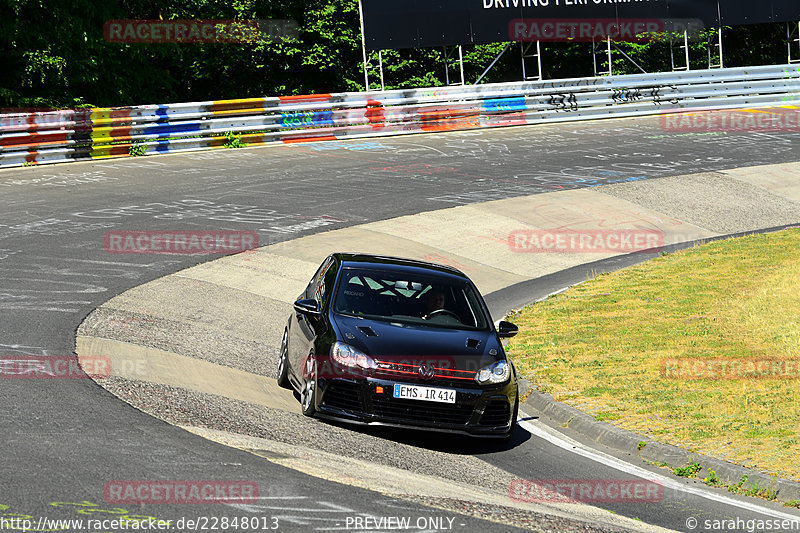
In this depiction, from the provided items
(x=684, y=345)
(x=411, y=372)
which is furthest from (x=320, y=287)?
(x=684, y=345)

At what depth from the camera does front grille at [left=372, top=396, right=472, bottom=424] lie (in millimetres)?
8602

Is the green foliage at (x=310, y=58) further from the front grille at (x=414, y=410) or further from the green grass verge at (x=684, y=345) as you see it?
the front grille at (x=414, y=410)

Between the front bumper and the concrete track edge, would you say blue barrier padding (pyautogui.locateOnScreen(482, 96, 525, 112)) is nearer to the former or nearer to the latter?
the concrete track edge

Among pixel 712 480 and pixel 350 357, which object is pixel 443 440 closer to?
pixel 350 357

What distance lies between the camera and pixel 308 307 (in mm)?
9609

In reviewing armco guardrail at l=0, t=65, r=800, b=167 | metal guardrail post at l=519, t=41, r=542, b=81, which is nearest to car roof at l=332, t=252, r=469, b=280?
armco guardrail at l=0, t=65, r=800, b=167

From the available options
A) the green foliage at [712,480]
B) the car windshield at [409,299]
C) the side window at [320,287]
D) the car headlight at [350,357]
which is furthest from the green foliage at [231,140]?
the green foliage at [712,480]

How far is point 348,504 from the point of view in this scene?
638cm

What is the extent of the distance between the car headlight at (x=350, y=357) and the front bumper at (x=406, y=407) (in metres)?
0.14

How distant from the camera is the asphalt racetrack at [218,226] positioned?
6426mm

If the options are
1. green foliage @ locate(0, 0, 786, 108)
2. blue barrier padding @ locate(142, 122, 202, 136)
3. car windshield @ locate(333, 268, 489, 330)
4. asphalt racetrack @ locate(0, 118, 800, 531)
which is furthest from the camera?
green foliage @ locate(0, 0, 786, 108)

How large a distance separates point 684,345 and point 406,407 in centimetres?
494

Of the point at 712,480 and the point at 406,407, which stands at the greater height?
the point at 406,407

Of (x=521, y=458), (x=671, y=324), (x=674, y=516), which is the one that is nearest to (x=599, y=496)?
(x=674, y=516)
